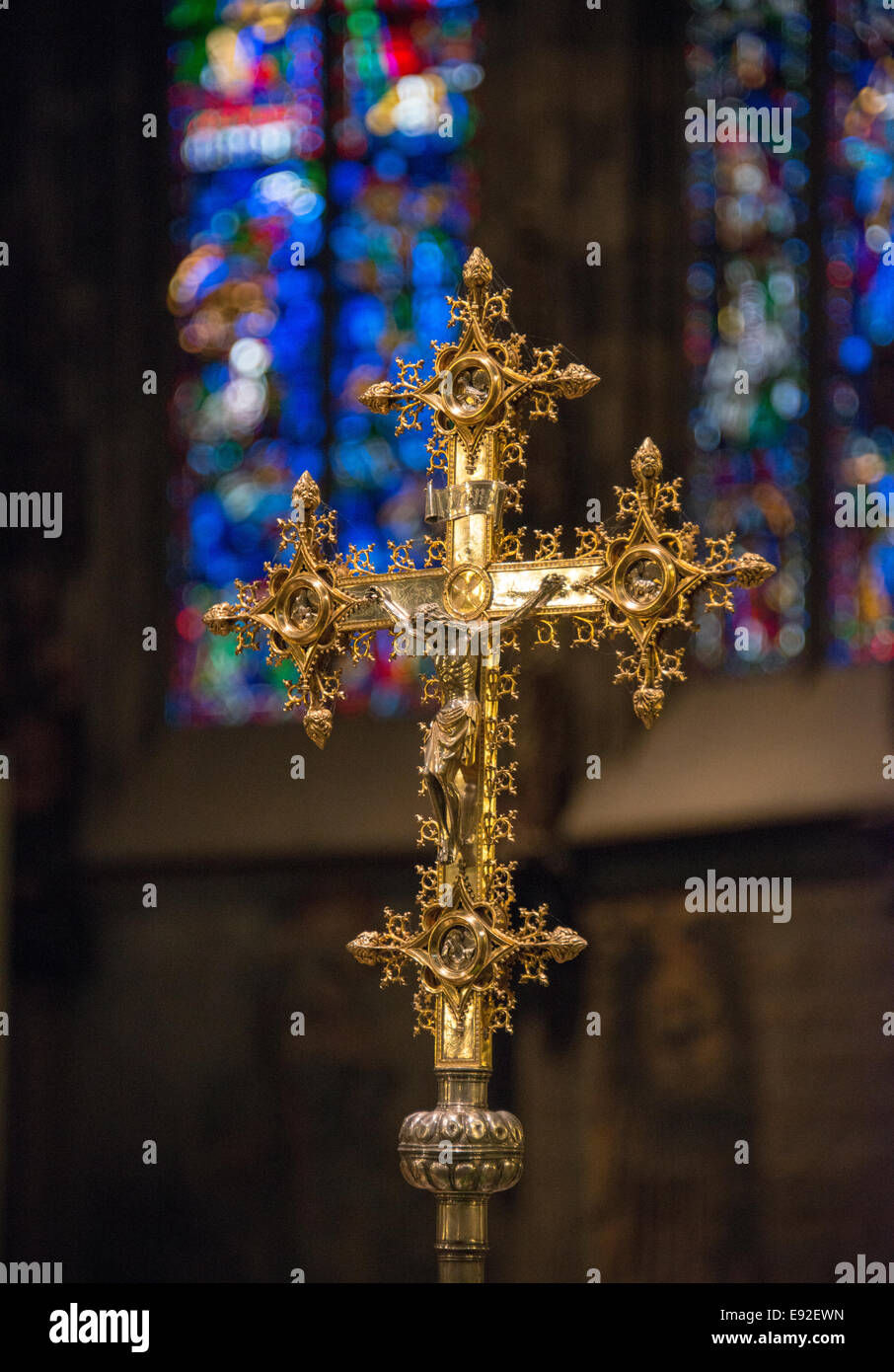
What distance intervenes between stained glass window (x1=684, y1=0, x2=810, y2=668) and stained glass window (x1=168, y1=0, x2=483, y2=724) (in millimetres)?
1097

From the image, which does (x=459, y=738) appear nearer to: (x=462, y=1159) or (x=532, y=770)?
(x=462, y=1159)

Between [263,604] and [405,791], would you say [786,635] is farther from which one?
[263,604]

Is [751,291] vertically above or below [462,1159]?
above

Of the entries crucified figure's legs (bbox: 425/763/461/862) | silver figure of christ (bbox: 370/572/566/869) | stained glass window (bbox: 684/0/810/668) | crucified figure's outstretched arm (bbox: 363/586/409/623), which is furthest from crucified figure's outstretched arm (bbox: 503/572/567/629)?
stained glass window (bbox: 684/0/810/668)

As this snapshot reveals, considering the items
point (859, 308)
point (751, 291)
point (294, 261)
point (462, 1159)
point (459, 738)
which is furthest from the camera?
point (294, 261)

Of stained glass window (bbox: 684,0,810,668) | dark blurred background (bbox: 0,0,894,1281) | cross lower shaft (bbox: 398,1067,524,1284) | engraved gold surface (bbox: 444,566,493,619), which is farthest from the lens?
stained glass window (bbox: 684,0,810,668)

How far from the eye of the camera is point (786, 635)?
339 inches

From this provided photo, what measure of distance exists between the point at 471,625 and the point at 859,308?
331cm

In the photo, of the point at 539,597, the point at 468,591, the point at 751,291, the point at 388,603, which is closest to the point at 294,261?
the point at 751,291

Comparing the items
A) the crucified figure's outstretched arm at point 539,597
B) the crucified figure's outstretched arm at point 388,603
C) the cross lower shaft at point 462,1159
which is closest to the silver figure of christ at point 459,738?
the crucified figure's outstretched arm at point 539,597

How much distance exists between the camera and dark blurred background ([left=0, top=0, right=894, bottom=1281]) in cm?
829

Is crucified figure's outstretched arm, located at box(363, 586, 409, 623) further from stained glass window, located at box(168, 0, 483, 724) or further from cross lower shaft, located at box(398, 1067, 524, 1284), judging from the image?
stained glass window, located at box(168, 0, 483, 724)

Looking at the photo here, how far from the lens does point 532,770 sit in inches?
344

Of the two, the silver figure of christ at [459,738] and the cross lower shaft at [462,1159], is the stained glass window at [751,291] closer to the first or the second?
the silver figure of christ at [459,738]
